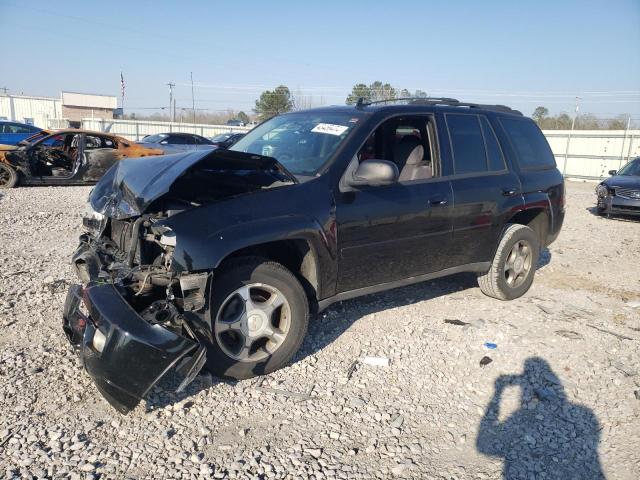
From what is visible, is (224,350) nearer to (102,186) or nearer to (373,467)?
(373,467)

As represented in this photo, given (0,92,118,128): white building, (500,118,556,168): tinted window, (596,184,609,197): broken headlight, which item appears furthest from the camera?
(0,92,118,128): white building

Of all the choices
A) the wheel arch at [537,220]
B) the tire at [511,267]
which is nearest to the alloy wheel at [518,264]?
the tire at [511,267]

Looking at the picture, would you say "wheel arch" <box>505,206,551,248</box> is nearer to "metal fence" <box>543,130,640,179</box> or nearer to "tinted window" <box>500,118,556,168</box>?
"tinted window" <box>500,118,556,168</box>

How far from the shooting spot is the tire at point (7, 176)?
1153 cm

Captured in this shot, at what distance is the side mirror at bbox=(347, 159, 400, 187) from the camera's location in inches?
143

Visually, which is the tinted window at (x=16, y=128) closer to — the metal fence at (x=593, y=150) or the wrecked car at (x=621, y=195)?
the wrecked car at (x=621, y=195)

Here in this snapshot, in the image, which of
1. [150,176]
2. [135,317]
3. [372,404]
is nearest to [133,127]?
[150,176]

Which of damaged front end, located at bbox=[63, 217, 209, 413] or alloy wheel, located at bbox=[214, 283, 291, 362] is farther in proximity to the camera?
alloy wheel, located at bbox=[214, 283, 291, 362]

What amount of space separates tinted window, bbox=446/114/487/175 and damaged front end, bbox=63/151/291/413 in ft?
6.25

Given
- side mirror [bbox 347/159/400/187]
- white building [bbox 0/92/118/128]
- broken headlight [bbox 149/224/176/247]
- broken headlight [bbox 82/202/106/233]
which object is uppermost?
white building [bbox 0/92/118/128]

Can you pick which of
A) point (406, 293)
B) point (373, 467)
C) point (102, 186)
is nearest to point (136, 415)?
point (373, 467)

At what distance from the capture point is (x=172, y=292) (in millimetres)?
3018

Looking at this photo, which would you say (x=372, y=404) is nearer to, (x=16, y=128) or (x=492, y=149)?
(x=492, y=149)

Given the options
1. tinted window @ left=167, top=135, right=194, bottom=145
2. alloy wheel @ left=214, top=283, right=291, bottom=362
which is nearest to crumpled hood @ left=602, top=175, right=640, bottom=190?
alloy wheel @ left=214, top=283, right=291, bottom=362
